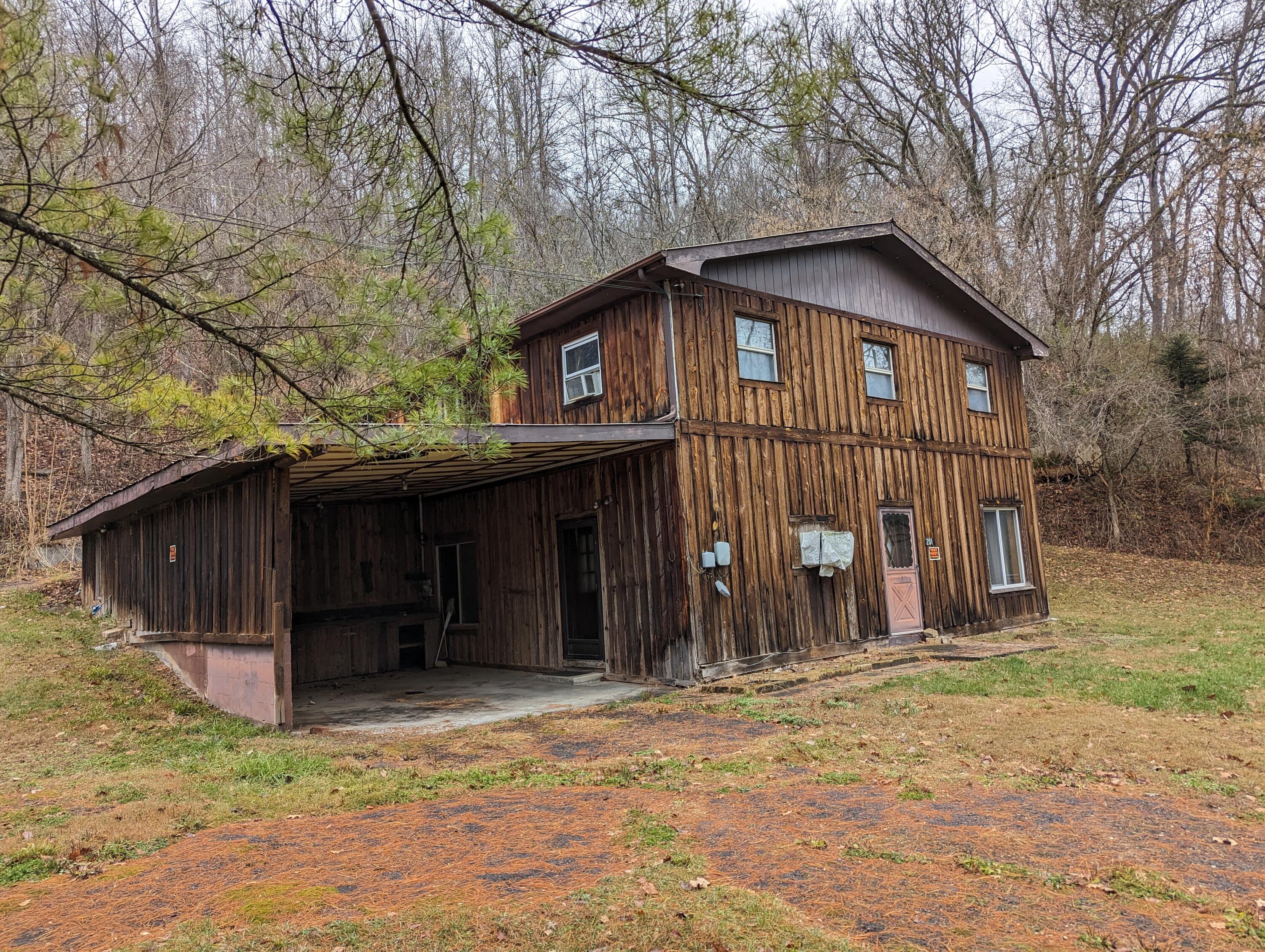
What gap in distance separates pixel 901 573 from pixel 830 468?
205 cm

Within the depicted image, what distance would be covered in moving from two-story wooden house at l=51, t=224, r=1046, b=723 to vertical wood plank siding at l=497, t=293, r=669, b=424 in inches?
1.6

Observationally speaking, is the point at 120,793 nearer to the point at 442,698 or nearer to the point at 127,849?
the point at 127,849

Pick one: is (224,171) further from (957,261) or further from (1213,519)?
(1213,519)

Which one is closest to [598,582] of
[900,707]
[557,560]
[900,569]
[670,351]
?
[557,560]

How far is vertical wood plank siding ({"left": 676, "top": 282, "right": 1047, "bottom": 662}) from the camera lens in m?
10.5

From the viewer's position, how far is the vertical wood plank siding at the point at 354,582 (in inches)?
508

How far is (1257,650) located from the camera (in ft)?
34.2

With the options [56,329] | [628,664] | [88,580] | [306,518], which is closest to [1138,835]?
[56,329]

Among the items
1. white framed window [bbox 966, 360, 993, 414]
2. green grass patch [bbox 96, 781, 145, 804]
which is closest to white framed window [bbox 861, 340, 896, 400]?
white framed window [bbox 966, 360, 993, 414]

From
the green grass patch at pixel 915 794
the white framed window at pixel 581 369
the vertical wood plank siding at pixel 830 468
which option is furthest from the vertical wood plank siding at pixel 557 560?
the green grass patch at pixel 915 794

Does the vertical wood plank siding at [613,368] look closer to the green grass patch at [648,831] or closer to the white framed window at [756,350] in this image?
the white framed window at [756,350]

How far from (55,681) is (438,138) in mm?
8857

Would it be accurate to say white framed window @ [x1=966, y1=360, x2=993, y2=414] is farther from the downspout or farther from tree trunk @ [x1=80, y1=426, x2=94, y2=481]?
tree trunk @ [x1=80, y1=426, x2=94, y2=481]

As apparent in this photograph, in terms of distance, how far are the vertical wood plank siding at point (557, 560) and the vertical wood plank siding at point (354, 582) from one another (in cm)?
52
